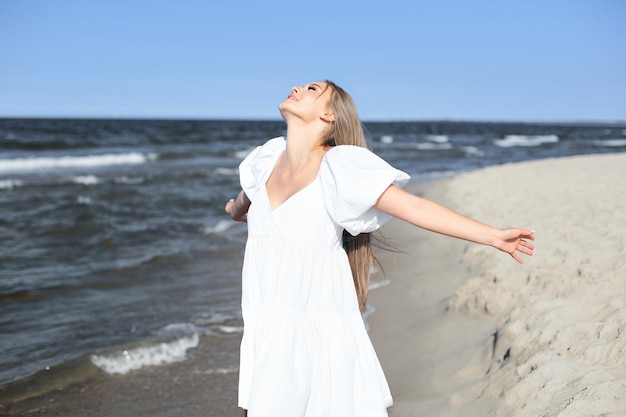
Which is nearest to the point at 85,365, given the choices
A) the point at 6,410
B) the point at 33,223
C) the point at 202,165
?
the point at 6,410

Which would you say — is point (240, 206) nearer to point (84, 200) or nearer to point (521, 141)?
point (84, 200)

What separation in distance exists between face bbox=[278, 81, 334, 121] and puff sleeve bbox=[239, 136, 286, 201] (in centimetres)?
23

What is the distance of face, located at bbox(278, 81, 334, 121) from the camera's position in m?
2.50

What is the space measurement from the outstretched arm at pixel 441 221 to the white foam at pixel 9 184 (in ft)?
53.3

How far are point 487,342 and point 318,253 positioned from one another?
2102mm

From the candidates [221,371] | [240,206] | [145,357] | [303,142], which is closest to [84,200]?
[145,357]

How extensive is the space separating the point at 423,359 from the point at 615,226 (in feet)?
8.85

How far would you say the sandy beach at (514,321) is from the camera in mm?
3180

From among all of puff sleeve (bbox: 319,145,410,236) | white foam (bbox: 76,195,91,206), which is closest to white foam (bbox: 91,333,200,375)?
puff sleeve (bbox: 319,145,410,236)

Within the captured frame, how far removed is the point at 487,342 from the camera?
408 centimetres

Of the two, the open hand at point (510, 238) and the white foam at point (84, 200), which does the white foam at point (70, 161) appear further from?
the open hand at point (510, 238)

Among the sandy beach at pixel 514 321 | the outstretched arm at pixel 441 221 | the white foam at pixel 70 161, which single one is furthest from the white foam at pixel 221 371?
the white foam at pixel 70 161

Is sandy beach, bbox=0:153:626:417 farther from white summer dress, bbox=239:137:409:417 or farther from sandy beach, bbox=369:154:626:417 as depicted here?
white summer dress, bbox=239:137:409:417

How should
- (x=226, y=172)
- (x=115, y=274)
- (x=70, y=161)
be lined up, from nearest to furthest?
(x=115, y=274) < (x=226, y=172) < (x=70, y=161)
